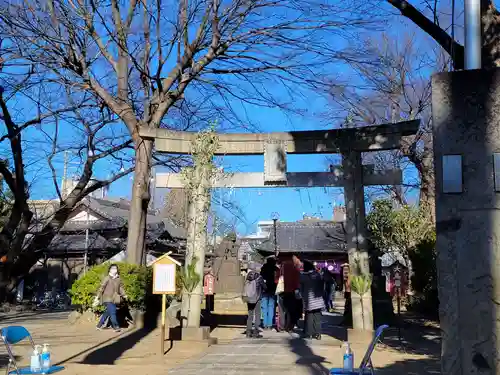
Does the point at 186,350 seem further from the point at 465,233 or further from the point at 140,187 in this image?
the point at 465,233

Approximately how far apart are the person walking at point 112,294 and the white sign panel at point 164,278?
3151mm

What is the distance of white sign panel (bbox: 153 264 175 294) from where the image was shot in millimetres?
10656

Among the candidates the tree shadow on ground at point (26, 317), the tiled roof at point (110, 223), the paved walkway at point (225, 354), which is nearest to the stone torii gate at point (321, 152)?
the paved walkway at point (225, 354)

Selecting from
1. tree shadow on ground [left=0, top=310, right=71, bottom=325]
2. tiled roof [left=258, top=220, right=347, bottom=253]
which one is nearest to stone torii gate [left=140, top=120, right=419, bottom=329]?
tree shadow on ground [left=0, top=310, right=71, bottom=325]

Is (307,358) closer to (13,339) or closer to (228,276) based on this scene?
→ (13,339)

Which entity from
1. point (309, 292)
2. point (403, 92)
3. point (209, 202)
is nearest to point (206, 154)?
point (209, 202)

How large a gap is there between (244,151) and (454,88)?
844 centimetres

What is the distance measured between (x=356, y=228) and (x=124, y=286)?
6090 millimetres

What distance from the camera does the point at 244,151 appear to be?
13188 mm

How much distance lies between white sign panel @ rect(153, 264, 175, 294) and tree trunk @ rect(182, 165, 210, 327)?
3.54 ft

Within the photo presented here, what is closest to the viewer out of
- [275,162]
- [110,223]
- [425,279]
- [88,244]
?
[275,162]

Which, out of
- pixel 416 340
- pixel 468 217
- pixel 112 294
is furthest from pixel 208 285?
pixel 468 217

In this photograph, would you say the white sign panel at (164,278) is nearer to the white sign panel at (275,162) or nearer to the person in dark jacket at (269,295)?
the white sign panel at (275,162)

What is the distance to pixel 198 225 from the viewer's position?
40.2 ft
